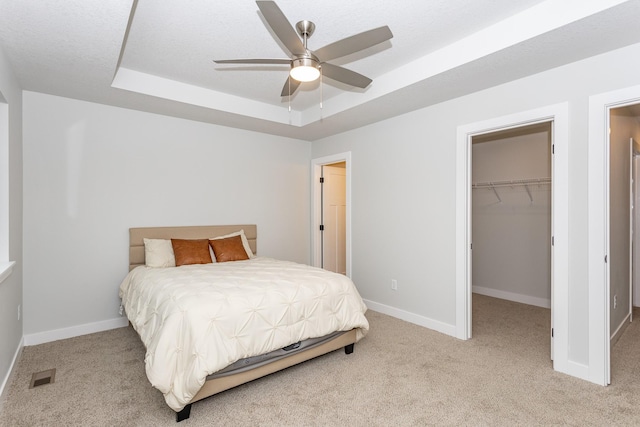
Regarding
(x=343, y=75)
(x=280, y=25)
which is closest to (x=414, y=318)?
(x=343, y=75)

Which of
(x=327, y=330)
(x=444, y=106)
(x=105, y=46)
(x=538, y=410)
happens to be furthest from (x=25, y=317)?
(x=444, y=106)

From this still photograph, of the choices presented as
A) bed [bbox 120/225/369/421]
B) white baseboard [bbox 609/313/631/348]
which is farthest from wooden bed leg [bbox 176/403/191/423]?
white baseboard [bbox 609/313/631/348]

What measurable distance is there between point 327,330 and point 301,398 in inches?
22.1

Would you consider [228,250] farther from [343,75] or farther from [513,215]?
[513,215]

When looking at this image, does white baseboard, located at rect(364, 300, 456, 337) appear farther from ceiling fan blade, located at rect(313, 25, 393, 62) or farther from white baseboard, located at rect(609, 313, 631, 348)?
ceiling fan blade, located at rect(313, 25, 393, 62)

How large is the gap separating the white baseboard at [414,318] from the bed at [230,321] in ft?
3.38

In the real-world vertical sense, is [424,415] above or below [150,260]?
below

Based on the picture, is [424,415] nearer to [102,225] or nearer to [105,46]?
[105,46]

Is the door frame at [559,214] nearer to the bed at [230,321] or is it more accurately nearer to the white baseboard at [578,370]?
the white baseboard at [578,370]

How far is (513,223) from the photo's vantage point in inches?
193

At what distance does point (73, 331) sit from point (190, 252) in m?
1.36

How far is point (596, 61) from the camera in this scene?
246 centimetres

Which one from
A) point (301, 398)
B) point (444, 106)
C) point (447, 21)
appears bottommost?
point (301, 398)

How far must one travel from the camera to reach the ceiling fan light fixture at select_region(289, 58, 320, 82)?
2062mm
